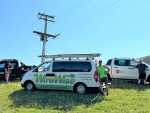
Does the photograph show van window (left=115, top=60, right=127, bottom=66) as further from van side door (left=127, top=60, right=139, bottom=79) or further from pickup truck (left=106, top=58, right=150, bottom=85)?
van side door (left=127, top=60, right=139, bottom=79)

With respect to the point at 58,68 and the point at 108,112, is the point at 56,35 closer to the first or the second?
the point at 58,68

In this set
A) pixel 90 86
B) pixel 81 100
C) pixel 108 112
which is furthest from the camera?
pixel 90 86

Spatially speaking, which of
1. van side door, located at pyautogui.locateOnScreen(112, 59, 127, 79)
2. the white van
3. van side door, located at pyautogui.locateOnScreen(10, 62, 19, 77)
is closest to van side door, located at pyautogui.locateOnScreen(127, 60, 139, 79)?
van side door, located at pyautogui.locateOnScreen(112, 59, 127, 79)

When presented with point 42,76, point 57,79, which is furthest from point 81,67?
point 42,76

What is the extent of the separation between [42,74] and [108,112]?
4464 millimetres

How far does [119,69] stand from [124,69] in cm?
35

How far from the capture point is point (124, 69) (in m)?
10.0

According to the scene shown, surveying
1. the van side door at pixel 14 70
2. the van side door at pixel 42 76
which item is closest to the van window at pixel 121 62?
the van side door at pixel 42 76

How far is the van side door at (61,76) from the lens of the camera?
734 cm

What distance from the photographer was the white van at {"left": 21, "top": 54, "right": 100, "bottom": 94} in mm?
7004

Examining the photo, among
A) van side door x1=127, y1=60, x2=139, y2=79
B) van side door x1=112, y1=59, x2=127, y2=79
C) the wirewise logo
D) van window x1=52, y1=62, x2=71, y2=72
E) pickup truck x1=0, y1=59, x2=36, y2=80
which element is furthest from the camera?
pickup truck x1=0, y1=59, x2=36, y2=80

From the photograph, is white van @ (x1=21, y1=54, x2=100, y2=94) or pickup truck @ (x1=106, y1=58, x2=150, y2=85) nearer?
white van @ (x1=21, y1=54, x2=100, y2=94)

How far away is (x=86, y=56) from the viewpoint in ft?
24.8

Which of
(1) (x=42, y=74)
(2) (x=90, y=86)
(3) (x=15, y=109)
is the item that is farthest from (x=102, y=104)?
(1) (x=42, y=74)
